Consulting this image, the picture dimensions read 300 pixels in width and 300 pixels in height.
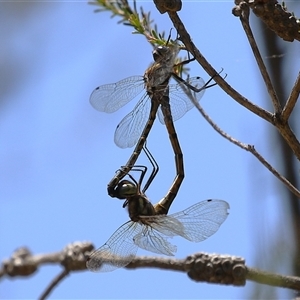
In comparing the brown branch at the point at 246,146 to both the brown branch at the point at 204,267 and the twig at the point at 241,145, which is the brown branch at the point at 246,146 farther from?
the brown branch at the point at 204,267

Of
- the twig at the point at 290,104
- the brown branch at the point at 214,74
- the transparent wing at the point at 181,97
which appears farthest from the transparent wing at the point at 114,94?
the twig at the point at 290,104

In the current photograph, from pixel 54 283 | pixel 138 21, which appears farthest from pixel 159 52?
pixel 54 283

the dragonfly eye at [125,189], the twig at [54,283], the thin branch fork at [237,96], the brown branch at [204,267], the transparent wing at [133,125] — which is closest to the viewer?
the thin branch fork at [237,96]

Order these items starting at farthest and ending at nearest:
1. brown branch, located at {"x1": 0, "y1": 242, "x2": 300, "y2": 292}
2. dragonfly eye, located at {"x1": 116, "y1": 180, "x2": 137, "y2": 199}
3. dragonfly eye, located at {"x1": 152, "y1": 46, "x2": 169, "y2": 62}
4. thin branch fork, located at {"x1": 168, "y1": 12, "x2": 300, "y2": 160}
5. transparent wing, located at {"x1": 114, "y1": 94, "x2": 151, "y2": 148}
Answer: transparent wing, located at {"x1": 114, "y1": 94, "x2": 151, "y2": 148}, dragonfly eye, located at {"x1": 116, "y1": 180, "x2": 137, "y2": 199}, dragonfly eye, located at {"x1": 152, "y1": 46, "x2": 169, "y2": 62}, brown branch, located at {"x1": 0, "y1": 242, "x2": 300, "y2": 292}, thin branch fork, located at {"x1": 168, "y1": 12, "x2": 300, "y2": 160}

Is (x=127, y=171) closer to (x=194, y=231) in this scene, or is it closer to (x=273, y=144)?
(x=194, y=231)

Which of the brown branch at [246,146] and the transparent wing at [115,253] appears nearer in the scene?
the brown branch at [246,146]

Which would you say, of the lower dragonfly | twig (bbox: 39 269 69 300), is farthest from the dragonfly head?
twig (bbox: 39 269 69 300)

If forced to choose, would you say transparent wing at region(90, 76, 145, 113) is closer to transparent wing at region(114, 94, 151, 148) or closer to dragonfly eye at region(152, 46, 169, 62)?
transparent wing at region(114, 94, 151, 148)
